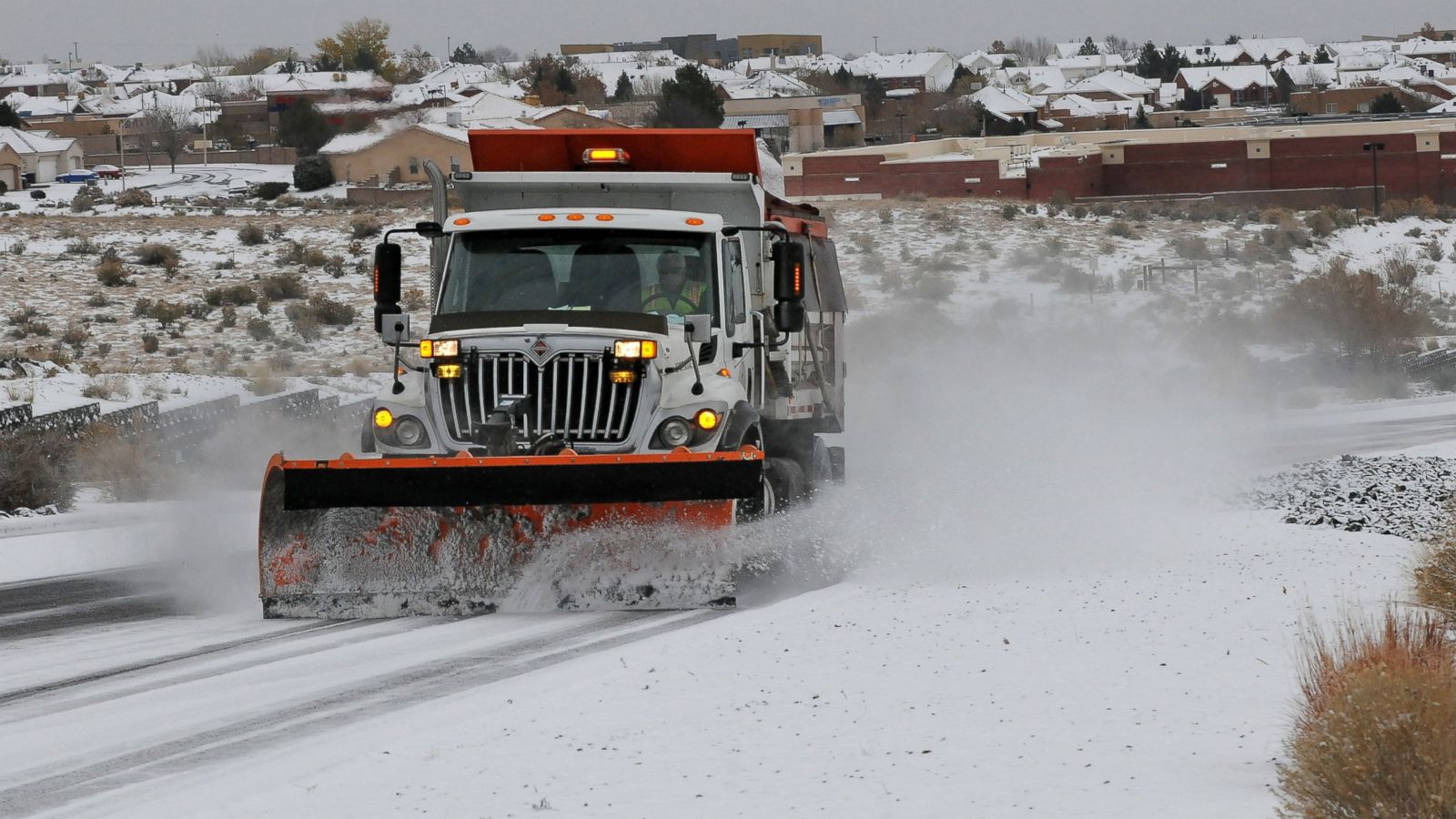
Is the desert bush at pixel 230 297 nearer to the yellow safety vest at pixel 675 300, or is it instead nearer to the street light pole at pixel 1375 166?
the yellow safety vest at pixel 675 300

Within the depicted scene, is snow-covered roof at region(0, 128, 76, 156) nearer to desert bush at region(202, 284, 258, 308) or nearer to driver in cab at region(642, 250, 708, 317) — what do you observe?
desert bush at region(202, 284, 258, 308)

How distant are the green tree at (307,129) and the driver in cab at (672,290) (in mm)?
77660

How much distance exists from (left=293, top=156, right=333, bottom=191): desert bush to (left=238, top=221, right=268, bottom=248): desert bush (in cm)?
2322

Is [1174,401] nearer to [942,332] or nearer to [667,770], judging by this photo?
[942,332]

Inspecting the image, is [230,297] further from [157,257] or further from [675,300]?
[675,300]

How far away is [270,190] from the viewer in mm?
72438

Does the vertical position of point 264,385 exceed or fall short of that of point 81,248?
it falls short

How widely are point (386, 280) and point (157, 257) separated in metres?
38.0

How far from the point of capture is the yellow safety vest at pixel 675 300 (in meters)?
11.1

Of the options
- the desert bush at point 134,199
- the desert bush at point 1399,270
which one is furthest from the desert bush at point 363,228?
the desert bush at point 1399,270

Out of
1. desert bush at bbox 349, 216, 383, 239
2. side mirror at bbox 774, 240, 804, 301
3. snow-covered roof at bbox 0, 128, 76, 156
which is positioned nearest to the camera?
side mirror at bbox 774, 240, 804, 301

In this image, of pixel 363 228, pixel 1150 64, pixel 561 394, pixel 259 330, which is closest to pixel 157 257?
pixel 363 228

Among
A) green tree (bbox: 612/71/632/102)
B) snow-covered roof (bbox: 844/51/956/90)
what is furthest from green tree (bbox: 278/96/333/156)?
snow-covered roof (bbox: 844/51/956/90)

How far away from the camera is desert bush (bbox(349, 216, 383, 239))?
5156 centimetres
